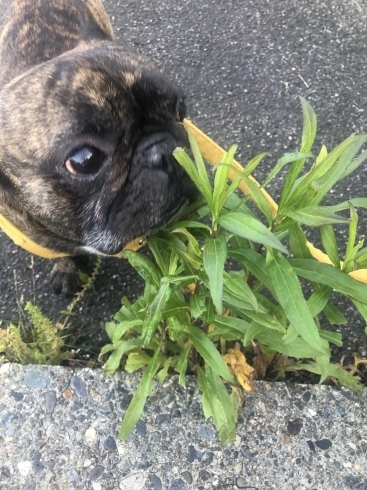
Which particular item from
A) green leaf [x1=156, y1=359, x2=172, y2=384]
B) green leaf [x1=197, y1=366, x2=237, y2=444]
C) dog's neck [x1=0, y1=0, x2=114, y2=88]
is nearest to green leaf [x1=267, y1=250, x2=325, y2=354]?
green leaf [x1=197, y1=366, x2=237, y2=444]

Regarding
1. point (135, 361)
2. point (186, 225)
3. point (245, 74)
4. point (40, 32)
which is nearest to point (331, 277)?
point (186, 225)

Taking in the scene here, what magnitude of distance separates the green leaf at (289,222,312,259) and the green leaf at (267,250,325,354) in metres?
0.12

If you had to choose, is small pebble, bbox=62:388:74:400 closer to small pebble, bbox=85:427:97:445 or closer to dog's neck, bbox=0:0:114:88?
small pebble, bbox=85:427:97:445

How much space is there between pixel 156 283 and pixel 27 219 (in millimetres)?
787

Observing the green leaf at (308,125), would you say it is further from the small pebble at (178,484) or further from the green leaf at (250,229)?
the small pebble at (178,484)

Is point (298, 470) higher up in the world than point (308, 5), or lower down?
lower down

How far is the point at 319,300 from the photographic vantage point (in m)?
1.52

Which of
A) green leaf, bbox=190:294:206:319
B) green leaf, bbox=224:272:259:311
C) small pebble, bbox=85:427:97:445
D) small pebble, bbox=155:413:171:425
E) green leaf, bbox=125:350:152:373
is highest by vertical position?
green leaf, bbox=224:272:259:311

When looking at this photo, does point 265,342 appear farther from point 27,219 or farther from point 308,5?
point 308,5

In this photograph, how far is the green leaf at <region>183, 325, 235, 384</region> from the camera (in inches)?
65.0

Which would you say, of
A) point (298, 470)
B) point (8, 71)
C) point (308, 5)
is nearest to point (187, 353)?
point (298, 470)

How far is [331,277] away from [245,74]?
7.48 feet

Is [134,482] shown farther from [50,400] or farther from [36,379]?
[36,379]

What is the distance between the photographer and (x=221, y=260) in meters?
1.29
